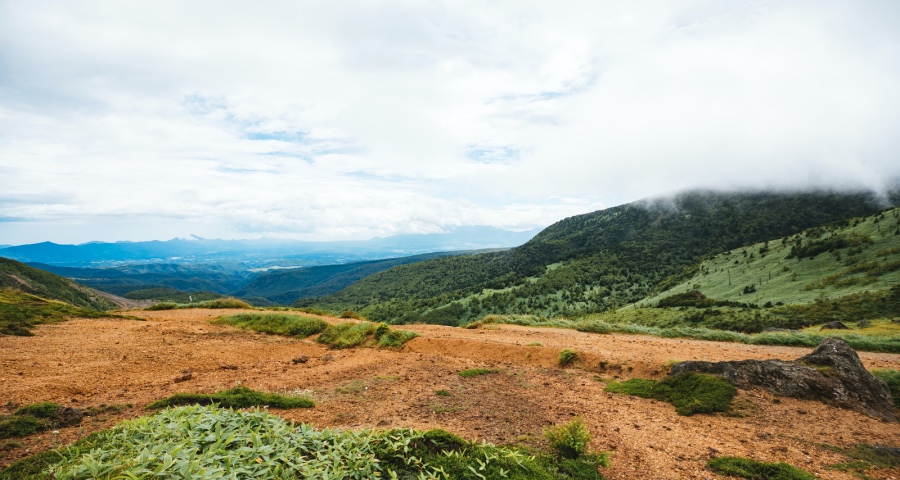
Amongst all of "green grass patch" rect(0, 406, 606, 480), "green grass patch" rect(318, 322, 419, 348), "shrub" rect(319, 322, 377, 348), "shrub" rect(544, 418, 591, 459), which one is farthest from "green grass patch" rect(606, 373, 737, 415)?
"shrub" rect(319, 322, 377, 348)

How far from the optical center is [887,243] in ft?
150

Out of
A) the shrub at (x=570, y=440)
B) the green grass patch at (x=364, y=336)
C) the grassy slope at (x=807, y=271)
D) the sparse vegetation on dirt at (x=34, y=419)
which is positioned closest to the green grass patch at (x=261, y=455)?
the shrub at (x=570, y=440)

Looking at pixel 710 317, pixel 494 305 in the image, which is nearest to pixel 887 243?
pixel 710 317

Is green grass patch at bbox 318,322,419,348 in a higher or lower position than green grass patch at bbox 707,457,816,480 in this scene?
→ lower

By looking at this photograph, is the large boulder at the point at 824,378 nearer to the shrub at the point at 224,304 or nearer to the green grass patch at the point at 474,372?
the green grass patch at the point at 474,372

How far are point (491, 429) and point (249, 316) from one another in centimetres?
1784

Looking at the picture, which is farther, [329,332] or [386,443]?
[329,332]

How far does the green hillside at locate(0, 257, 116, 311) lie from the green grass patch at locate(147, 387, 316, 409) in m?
77.8

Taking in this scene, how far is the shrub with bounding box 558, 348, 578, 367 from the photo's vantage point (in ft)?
41.7

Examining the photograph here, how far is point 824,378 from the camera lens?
888 cm

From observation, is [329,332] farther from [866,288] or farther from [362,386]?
[866,288]

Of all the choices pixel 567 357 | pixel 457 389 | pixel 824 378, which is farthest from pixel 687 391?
pixel 457 389

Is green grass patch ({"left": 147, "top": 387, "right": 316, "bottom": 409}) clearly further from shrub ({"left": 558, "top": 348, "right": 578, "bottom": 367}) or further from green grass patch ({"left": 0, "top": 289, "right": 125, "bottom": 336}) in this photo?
green grass patch ({"left": 0, "top": 289, "right": 125, "bottom": 336})

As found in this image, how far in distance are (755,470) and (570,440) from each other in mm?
2784
